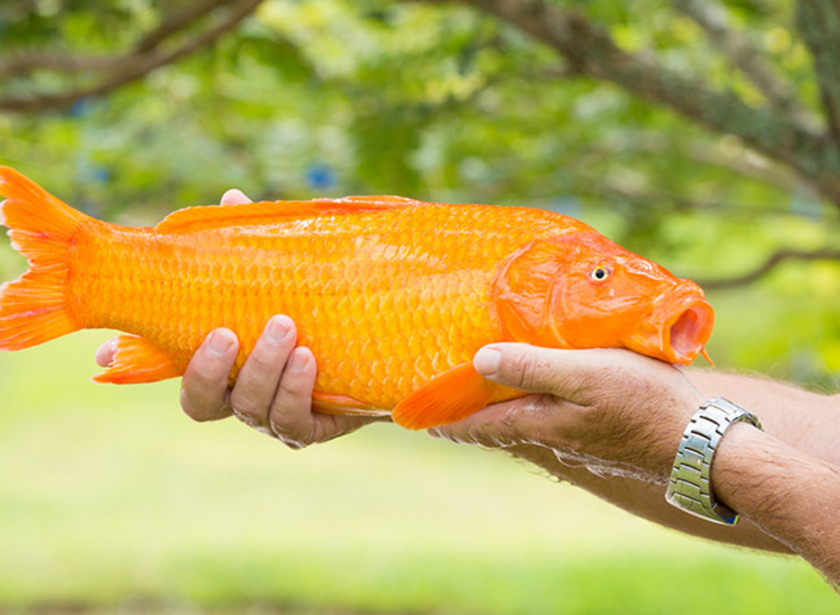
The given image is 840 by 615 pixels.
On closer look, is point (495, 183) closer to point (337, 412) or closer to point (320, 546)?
point (337, 412)

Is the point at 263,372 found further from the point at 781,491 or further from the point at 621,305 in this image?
the point at 781,491

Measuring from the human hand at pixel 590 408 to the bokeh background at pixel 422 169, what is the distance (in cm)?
66

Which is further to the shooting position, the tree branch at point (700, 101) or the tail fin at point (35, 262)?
the tree branch at point (700, 101)

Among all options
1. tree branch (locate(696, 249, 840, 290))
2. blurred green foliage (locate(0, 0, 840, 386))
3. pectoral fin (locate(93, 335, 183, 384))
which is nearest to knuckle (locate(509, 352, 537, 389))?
pectoral fin (locate(93, 335, 183, 384))

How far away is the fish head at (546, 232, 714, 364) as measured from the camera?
6.04 ft

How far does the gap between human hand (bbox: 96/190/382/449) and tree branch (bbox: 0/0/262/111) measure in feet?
5.13

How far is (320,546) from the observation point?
9.29 m

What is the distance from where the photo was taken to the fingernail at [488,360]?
1.85 metres

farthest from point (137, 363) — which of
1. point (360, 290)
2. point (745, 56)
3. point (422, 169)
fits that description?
point (745, 56)

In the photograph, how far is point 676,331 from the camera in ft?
6.21

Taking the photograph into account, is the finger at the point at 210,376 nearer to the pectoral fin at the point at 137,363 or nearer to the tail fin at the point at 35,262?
the pectoral fin at the point at 137,363

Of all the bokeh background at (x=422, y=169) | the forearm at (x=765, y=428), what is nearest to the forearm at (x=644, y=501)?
the forearm at (x=765, y=428)

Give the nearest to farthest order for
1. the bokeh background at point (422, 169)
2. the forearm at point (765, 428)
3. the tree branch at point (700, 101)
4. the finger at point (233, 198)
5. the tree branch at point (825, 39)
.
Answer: the finger at point (233, 198) → the forearm at point (765, 428) → the tree branch at point (825, 39) → the tree branch at point (700, 101) → the bokeh background at point (422, 169)

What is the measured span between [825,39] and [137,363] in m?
2.67
